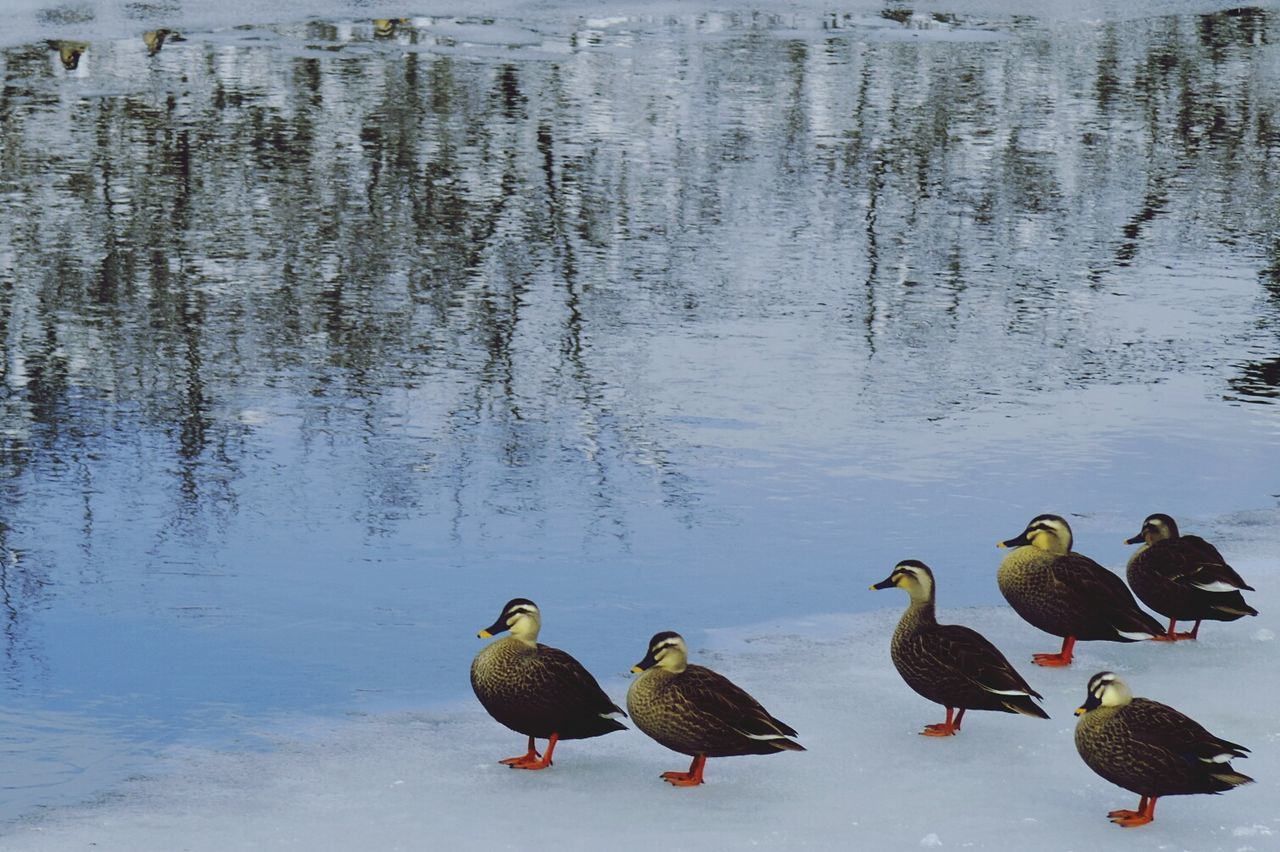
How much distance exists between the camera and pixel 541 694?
573cm

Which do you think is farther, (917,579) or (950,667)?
(917,579)

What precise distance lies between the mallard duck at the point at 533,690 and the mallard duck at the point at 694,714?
0.43ft

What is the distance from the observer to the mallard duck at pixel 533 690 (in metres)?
5.74

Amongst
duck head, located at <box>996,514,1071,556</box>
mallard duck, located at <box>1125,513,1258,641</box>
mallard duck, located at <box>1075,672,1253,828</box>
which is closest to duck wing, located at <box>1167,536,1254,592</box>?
mallard duck, located at <box>1125,513,1258,641</box>

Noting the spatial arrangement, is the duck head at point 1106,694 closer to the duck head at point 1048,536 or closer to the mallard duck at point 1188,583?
the duck head at point 1048,536

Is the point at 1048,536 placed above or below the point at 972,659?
above

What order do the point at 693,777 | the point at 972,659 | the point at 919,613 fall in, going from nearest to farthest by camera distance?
1. the point at 693,777
2. the point at 972,659
3. the point at 919,613

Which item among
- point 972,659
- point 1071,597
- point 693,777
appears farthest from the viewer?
point 1071,597

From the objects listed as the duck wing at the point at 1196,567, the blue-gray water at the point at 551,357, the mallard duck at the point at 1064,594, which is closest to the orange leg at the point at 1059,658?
the mallard duck at the point at 1064,594

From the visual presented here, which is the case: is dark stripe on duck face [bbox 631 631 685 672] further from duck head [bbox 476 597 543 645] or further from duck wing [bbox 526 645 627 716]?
duck head [bbox 476 597 543 645]

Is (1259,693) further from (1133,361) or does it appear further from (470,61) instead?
(470,61)

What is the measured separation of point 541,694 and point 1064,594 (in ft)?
6.81

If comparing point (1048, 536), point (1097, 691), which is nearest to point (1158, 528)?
point (1048, 536)

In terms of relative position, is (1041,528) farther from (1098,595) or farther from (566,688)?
(566,688)
